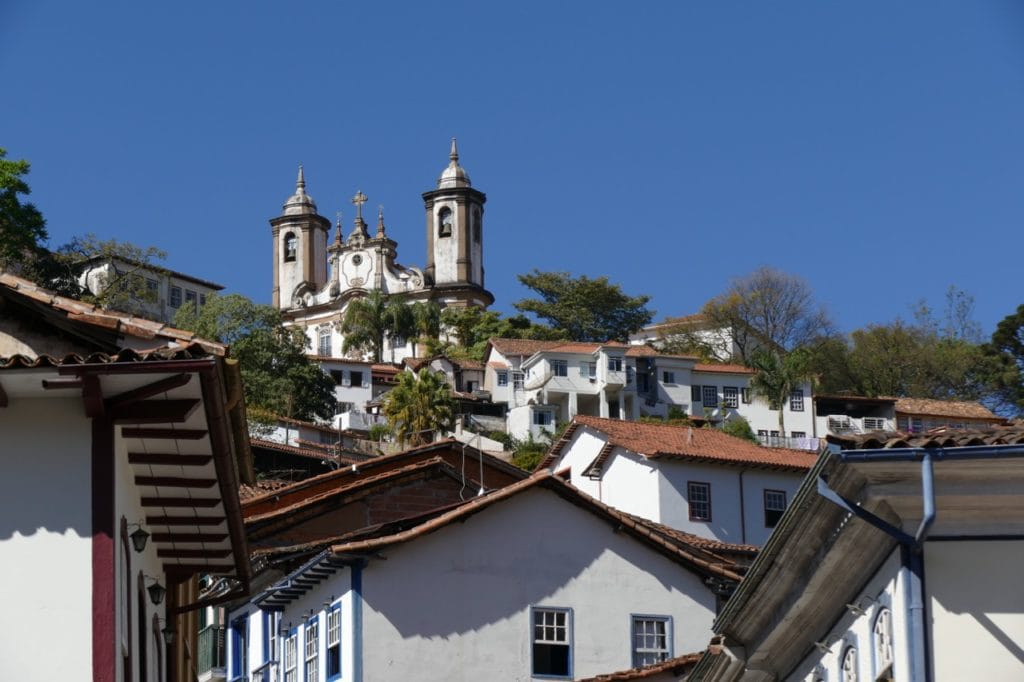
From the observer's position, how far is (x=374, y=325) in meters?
122

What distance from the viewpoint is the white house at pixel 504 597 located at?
2772 cm

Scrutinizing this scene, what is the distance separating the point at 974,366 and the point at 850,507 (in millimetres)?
106717

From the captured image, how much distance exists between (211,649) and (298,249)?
4580 inches

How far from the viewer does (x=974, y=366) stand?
11675cm

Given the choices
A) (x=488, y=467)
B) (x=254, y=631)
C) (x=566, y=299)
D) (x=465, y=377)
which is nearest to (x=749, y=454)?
(x=488, y=467)

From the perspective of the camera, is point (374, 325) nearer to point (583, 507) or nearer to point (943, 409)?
point (943, 409)

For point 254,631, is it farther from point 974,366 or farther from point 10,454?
point 974,366

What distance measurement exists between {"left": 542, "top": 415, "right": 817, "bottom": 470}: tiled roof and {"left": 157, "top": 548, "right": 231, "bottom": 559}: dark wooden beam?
143ft

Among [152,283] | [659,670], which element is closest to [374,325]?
[152,283]

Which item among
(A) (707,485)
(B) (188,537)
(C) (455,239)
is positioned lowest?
(A) (707,485)

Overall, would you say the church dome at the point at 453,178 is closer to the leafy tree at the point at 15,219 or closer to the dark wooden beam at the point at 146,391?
the leafy tree at the point at 15,219

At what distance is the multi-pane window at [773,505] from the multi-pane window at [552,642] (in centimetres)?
3356

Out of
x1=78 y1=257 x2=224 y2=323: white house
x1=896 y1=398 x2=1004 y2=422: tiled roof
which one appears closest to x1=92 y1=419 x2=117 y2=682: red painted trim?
x1=78 y1=257 x2=224 y2=323: white house

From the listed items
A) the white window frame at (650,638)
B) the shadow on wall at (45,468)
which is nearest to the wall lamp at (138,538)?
the shadow on wall at (45,468)
